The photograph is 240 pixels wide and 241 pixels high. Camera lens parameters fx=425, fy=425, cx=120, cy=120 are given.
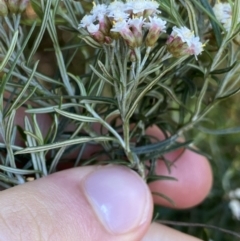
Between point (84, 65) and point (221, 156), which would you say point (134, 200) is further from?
point (221, 156)

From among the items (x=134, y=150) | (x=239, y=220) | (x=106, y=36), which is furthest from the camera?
(x=239, y=220)

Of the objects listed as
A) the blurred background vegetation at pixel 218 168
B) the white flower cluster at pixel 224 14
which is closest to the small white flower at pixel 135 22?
the white flower cluster at pixel 224 14

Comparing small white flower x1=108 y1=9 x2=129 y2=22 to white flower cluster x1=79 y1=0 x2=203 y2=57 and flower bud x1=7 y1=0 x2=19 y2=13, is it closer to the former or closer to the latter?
white flower cluster x1=79 y1=0 x2=203 y2=57

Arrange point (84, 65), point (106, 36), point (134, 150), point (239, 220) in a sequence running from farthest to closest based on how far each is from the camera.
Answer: point (239, 220) → point (84, 65) → point (134, 150) → point (106, 36)

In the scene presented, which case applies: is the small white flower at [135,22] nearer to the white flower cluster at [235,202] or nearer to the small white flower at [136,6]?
the small white flower at [136,6]

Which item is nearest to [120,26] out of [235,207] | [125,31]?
[125,31]

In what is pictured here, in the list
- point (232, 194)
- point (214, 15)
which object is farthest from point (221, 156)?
point (214, 15)

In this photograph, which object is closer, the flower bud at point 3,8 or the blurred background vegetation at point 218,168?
the flower bud at point 3,8
